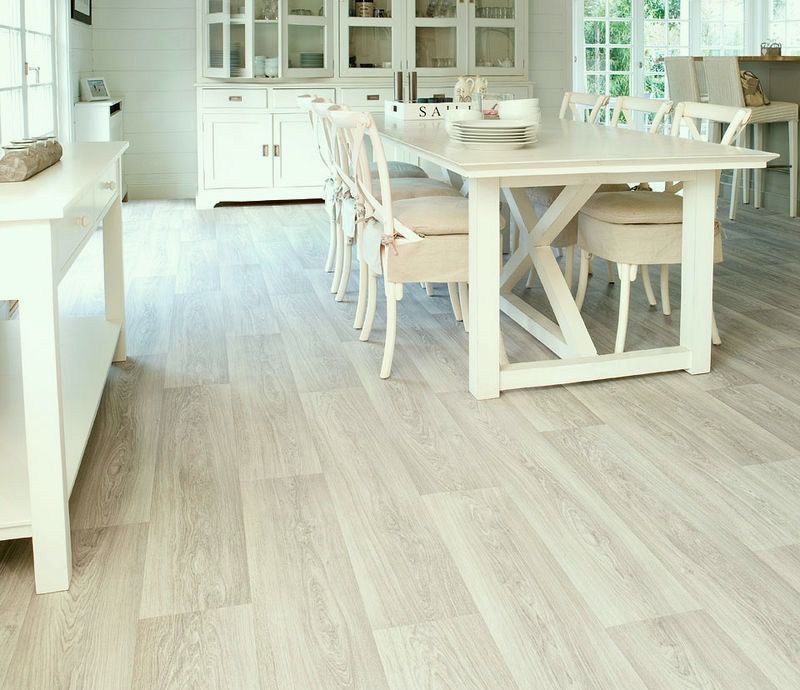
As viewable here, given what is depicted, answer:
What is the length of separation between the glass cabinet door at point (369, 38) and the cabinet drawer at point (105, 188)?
426cm

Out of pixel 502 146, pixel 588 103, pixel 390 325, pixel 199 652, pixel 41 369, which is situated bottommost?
pixel 199 652

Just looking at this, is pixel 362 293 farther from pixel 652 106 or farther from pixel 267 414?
pixel 652 106

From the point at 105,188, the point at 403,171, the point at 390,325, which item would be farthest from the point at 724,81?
the point at 105,188

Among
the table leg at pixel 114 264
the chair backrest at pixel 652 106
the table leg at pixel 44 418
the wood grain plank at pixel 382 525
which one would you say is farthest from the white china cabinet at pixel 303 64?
the table leg at pixel 44 418

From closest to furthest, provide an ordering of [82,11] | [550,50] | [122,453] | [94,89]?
[122,453], [82,11], [94,89], [550,50]

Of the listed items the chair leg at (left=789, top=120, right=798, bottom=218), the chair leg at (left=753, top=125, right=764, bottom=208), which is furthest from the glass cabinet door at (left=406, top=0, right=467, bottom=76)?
the chair leg at (left=789, top=120, right=798, bottom=218)

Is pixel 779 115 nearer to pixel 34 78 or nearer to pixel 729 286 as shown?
pixel 729 286

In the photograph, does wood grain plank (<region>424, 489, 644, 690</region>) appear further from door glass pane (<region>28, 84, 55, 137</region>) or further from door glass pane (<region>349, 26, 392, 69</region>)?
door glass pane (<region>349, 26, 392, 69</region>)

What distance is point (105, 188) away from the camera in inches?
101

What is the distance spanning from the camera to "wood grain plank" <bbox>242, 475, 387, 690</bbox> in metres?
1.52

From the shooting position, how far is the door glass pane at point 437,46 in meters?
6.98

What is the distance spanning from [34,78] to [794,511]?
4.49 metres

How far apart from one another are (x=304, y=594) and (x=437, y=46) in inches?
233

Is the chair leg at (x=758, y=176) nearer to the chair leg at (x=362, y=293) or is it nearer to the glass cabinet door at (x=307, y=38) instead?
the glass cabinet door at (x=307, y=38)
